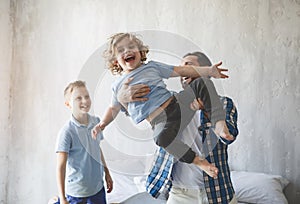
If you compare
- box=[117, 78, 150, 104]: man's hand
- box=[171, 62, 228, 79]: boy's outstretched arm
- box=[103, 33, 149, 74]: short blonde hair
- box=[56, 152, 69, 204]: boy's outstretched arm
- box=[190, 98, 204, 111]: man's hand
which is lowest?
box=[56, 152, 69, 204]: boy's outstretched arm

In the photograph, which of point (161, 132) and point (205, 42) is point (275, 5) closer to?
point (205, 42)

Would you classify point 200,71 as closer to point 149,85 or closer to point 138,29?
point 149,85

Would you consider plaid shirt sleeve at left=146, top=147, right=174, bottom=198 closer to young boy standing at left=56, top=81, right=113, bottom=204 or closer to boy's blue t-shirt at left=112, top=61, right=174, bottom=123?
boy's blue t-shirt at left=112, top=61, right=174, bottom=123

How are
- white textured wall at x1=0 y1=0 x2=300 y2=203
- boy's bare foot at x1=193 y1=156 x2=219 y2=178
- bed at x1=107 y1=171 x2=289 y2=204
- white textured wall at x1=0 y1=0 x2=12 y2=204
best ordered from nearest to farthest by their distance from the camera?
boy's bare foot at x1=193 y1=156 x2=219 y2=178 → bed at x1=107 y1=171 x2=289 y2=204 → white textured wall at x1=0 y1=0 x2=300 y2=203 → white textured wall at x1=0 y1=0 x2=12 y2=204

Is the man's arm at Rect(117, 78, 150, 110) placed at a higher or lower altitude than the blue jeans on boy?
higher

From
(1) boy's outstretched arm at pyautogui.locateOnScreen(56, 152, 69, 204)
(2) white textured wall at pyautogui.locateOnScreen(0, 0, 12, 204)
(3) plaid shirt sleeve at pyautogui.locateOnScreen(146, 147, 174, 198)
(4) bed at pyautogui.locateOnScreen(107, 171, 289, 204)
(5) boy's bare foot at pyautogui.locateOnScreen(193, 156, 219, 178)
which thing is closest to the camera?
(5) boy's bare foot at pyautogui.locateOnScreen(193, 156, 219, 178)

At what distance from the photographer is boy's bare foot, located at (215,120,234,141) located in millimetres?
1223

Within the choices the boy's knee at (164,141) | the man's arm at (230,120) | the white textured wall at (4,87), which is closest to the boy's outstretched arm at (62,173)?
the boy's knee at (164,141)

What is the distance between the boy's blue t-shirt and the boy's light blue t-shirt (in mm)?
484

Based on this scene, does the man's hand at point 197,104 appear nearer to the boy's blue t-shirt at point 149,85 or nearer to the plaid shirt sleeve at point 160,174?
the boy's blue t-shirt at point 149,85

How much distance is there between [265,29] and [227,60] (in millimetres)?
303

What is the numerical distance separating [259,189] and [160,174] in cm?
93

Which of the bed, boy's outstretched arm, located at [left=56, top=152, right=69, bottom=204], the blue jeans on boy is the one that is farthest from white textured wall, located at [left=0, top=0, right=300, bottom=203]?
boy's outstretched arm, located at [left=56, top=152, right=69, bottom=204]

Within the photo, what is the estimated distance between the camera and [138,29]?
9.27 ft
